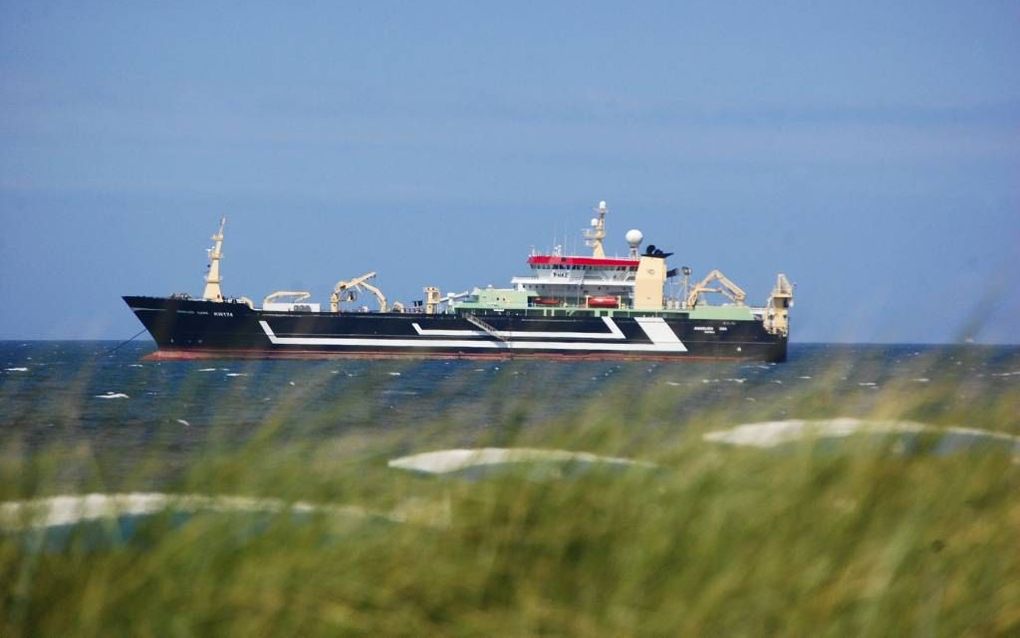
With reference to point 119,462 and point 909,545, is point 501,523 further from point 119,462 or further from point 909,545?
point 119,462

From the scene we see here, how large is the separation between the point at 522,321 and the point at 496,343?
132cm

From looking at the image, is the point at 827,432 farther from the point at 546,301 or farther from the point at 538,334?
the point at 546,301

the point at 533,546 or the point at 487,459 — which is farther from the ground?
the point at 487,459

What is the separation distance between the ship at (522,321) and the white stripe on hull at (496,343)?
0.12ft

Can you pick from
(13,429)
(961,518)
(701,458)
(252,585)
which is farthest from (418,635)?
(961,518)

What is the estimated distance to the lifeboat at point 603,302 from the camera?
156 feet

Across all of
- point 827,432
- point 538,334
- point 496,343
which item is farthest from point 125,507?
point 496,343

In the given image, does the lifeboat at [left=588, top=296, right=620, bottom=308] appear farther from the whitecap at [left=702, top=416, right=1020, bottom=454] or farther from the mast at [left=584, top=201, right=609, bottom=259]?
the whitecap at [left=702, top=416, right=1020, bottom=454]

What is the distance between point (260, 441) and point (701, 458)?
1371 millimetres

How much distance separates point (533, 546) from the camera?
3422 mm

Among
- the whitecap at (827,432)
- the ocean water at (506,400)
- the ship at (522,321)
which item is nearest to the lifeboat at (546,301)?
the ship at (522,321)

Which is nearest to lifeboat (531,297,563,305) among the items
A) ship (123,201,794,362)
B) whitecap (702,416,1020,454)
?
ship (123,201,794,362)

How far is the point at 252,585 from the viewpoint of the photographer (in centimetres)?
313

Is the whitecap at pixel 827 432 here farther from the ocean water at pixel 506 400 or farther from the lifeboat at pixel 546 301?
the lifeboat at pixel 546 301
